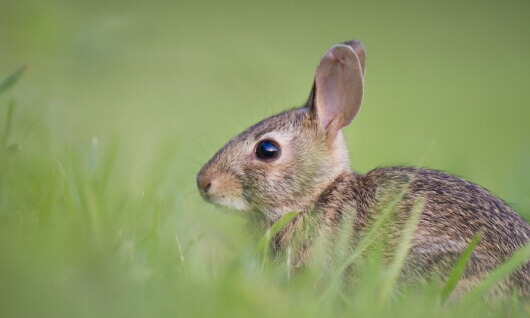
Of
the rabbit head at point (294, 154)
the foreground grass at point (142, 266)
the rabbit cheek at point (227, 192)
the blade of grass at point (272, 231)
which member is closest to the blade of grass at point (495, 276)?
the foreground grass at point (142, 266)

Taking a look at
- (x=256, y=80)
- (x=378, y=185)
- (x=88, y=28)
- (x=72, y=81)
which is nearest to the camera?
(x=378, y=185)

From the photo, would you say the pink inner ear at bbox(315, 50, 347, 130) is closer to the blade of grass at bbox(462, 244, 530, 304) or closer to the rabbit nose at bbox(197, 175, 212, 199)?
the rabbit nose at bbox(197, 175, 212, 199)

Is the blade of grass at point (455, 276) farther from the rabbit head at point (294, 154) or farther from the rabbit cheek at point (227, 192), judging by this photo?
the rabbit cheek at point (227, 192)

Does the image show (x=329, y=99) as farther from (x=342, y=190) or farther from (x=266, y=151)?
(x=342, y=190)

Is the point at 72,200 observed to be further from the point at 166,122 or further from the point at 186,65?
the point at 166,122

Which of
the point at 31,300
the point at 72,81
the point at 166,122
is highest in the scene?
the point at 72,81

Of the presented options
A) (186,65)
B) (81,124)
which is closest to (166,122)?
(186,65)
